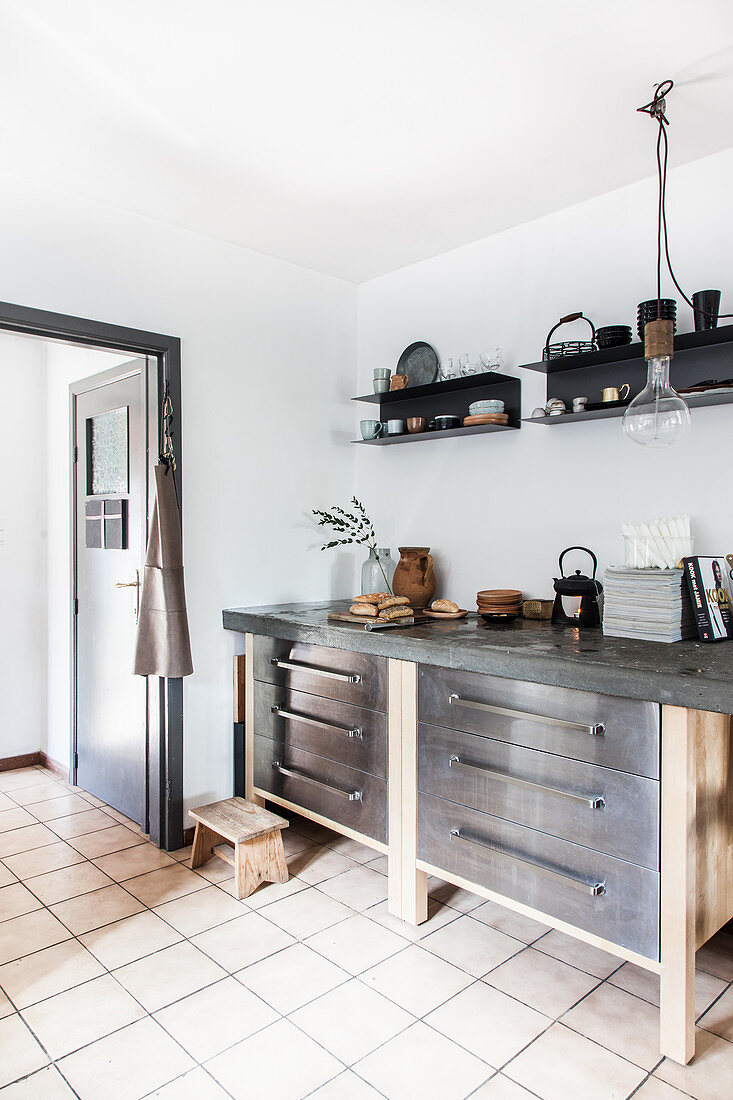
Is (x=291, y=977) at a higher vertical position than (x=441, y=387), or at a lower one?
lower

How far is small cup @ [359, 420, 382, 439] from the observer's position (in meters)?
3.46

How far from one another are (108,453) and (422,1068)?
2.76 meters

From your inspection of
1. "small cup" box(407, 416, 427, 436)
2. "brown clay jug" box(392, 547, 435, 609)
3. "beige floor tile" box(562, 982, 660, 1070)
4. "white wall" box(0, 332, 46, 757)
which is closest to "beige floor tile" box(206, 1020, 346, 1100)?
"beige floor tile" box(562, 982, 660, 1070)

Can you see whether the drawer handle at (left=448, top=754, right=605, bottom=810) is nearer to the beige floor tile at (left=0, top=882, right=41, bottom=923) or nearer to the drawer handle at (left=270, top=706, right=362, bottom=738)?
the drawer handle at (left=270, top=706, right=362, bottom=738)

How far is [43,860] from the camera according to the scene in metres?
2.89

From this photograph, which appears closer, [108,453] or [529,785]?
[529,785]

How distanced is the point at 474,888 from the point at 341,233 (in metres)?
2.69

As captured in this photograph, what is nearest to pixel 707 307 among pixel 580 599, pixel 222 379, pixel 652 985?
pixel 580 599

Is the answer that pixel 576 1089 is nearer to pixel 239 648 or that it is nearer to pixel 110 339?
pixel 239 648

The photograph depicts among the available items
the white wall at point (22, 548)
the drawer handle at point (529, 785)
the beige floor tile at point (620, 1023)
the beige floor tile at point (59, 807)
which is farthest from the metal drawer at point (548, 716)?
the white wall at point (22, 548)

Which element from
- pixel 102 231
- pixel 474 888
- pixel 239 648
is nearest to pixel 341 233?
pixel 102 231

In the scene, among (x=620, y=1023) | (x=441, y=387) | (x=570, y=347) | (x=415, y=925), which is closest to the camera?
(x=620, y=1023)

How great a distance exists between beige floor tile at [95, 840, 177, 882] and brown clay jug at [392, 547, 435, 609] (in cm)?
151

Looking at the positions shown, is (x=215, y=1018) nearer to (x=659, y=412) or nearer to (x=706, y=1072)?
(x=706, y=1072)
